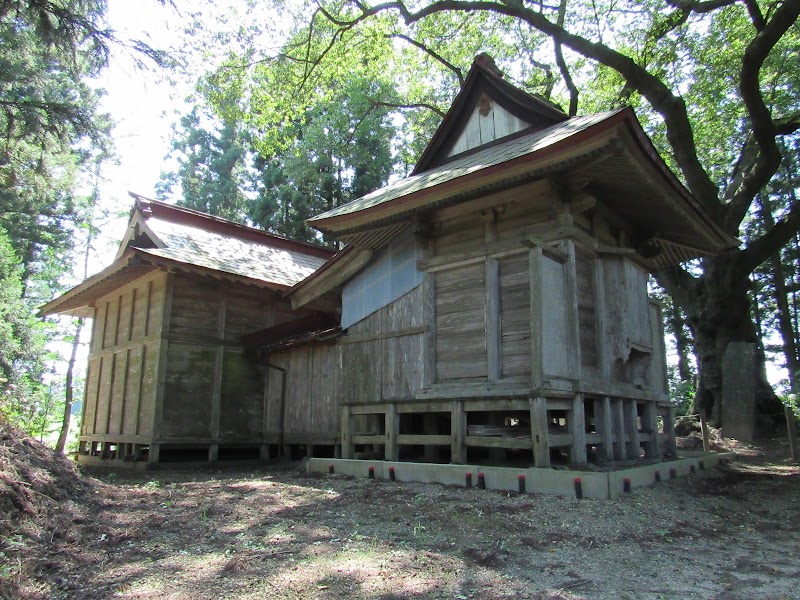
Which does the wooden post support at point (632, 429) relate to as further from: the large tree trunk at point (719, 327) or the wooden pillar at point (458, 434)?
the large tree trunk at point (719, 327)

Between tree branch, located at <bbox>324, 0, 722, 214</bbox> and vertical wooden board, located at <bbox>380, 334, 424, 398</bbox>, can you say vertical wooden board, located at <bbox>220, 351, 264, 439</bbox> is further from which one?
tree branch, located at <bbox>324, 0, 722, 214</bbox>

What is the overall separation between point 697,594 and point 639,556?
93cm

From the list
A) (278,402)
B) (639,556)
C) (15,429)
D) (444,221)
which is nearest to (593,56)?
(444,221)

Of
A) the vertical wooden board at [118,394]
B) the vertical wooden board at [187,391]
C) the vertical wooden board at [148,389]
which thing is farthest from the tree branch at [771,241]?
the vertical wooden board at [118,394]

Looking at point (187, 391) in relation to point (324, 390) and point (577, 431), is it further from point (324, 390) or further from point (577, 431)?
point (577, 431)

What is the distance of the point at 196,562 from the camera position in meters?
4.41

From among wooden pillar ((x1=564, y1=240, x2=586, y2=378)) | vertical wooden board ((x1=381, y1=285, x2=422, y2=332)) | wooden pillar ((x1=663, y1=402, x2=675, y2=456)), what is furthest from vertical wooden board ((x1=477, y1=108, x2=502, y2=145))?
wooden pillar ((x1=663, y1=402, x2=675, y2=456))

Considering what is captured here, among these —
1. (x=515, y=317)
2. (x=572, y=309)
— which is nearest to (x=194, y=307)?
(x=515, y=317)

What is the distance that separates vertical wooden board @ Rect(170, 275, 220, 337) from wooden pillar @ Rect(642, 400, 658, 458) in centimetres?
910

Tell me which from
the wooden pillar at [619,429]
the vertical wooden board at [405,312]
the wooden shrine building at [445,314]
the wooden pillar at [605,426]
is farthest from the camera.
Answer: the vertical wooden board at [405,312]

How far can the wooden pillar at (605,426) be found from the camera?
8250 mm

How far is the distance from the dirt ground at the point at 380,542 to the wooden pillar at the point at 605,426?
0.83 m

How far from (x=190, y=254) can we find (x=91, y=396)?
5841 millimetres

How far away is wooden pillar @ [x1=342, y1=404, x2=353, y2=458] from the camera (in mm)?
9672
